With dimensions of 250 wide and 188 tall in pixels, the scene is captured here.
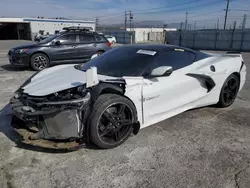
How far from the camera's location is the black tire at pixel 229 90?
4.41 metres

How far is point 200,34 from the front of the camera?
28.7 meters

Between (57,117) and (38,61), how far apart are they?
22.5 ft

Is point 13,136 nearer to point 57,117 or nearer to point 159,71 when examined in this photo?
point 57,117

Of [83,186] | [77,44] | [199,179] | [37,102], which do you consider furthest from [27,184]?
[77,44]

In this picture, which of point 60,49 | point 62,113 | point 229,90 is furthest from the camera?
point 60,49

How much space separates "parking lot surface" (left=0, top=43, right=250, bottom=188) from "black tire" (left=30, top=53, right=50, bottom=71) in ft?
17.7

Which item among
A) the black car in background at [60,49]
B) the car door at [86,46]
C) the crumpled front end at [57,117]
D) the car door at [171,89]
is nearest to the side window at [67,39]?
the black car in background at [60,49]

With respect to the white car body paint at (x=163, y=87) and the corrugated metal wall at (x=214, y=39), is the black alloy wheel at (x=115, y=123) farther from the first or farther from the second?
the corrugated metal wall at (x=214, y=39)

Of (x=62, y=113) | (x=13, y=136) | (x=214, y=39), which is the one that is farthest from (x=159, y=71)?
(x=214, y=39)

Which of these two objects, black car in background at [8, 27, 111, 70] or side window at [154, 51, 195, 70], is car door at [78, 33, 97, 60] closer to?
black car in background at [8, 27, 111, 70]

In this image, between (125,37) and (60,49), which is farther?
(125,37)

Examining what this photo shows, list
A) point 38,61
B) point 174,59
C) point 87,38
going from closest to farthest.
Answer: point 174,59 < point 38,61 < point 87,38

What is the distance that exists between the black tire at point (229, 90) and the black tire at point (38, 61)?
6.78m

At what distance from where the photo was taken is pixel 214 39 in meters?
27.2
